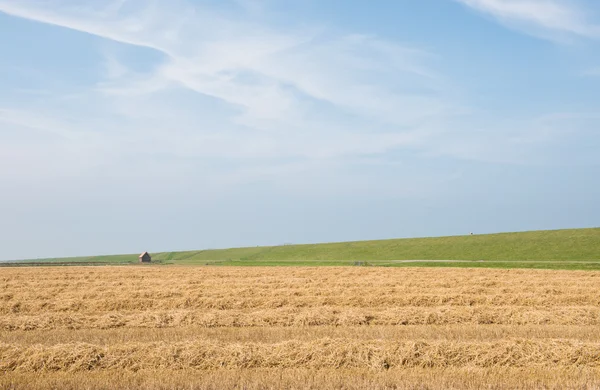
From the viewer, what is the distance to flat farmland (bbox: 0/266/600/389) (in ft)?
33.9

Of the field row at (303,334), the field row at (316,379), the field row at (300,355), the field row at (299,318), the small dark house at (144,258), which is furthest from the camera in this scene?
the small dark house at (144,258)

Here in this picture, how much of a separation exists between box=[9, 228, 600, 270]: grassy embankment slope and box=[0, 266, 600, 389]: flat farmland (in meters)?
35.8

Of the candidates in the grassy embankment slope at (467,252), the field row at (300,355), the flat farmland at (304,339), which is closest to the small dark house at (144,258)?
the grassy embankment slope at (467,252)

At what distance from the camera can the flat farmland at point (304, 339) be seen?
1034cm

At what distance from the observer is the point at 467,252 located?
A: 8050 cm

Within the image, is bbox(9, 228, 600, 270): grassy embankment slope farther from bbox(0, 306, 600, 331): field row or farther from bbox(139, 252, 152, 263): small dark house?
bbox(0, 306, 600, 331): field row

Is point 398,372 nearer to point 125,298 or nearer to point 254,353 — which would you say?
point 254,353

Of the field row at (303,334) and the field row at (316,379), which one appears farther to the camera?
the field row at (303,334)

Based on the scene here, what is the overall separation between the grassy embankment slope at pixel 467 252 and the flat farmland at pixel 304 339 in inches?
1408

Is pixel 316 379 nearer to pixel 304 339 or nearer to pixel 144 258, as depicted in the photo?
pixel 304 339

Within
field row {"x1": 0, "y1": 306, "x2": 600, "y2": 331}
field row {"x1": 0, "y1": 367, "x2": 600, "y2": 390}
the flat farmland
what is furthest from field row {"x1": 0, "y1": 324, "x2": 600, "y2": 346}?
field row {"x1": 0, "y1": 367, "x2": 600, "y2": 390}

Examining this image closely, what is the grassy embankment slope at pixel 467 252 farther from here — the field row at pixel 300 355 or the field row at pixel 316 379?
the field row at pixel 316 379

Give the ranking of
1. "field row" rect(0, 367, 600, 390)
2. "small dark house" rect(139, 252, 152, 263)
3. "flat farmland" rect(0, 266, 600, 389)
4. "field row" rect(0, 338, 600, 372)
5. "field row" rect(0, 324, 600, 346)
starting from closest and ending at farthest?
1. "field row" rect(0, 367, 600, 390)
2. "flat farmland" rect(0, 266, 600, 389)
3. "field row" rect(0, 338, 600, 372)
4. "field row" rect(0, 324, 600, 346)
5. "small dark house" rect(139, 252, 152, 263)

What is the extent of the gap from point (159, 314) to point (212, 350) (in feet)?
23.1
